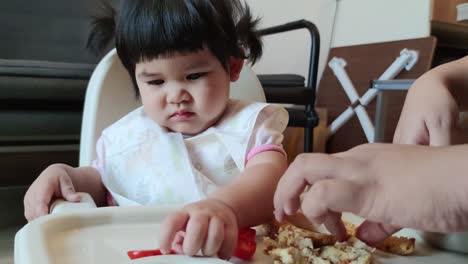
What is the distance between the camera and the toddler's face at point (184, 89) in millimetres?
613

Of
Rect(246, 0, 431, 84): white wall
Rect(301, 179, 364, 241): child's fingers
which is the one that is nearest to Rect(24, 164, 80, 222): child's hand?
Rect(301, 179, 364, 241): child's fingers

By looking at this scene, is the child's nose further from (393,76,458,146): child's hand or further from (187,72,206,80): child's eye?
(393,76,458,146): child's hand

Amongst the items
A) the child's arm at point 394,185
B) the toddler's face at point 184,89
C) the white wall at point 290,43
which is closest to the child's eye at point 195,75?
the toddler's face at point 184,89

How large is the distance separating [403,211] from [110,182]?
0.48m

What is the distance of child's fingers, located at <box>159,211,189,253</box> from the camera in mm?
353

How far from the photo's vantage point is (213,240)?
0.35 meters

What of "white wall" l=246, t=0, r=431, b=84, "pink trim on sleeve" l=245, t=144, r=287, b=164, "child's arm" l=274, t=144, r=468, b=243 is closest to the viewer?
"child's arm" l=274, t=144, r=468, b=243

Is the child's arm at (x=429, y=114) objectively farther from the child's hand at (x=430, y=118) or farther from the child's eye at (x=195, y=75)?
the child's eye at (x=195, y=75)

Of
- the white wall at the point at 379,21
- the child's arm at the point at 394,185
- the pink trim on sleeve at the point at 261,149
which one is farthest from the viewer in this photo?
the white wall at the point at 379,21

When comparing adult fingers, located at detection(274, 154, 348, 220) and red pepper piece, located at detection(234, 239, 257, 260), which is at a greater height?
adult fingers, located at detection(274, 154, 348, 220)

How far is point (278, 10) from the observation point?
8.63 ft

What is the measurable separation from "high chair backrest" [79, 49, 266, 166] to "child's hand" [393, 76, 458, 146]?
0.43m

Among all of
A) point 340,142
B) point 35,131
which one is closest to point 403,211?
point 35,131

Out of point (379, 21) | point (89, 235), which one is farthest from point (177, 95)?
point (379, 21)
